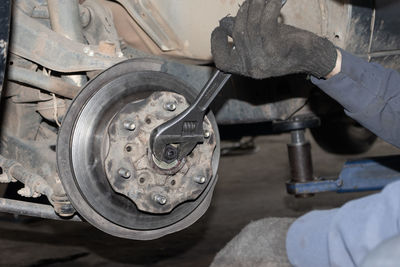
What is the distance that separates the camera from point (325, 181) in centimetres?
196

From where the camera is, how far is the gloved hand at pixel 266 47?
115cm

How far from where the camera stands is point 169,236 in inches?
96.7

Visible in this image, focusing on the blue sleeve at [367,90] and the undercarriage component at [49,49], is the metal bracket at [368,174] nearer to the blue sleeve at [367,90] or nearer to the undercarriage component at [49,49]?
the blue sleeve at [367,90]

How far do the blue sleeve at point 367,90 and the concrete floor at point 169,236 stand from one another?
3.31 ft

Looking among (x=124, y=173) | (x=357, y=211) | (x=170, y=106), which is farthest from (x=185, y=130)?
(x=357, y=211)

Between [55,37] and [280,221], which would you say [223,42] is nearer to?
[55,37]

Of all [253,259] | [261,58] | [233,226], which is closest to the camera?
[261,58]

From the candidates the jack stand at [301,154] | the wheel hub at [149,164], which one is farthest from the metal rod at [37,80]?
the jack stand at [301,154]

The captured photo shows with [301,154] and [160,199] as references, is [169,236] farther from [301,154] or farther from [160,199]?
[160,199]

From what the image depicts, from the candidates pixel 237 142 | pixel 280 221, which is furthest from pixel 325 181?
pixel 237 142

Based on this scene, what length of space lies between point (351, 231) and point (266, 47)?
483 millimetres

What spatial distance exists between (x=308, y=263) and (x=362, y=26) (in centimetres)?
85

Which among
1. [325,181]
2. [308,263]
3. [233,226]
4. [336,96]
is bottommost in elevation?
[233,226]

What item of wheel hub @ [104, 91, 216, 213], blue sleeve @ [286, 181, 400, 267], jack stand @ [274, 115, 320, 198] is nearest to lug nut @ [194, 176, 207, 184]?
wheel hub @ [104, 91, 216, 213]
